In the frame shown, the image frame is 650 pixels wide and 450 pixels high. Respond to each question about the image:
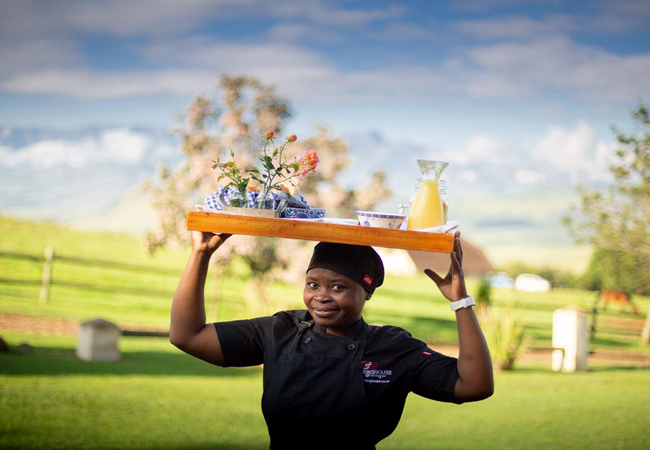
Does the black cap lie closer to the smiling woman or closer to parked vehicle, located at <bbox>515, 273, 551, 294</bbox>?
the smiling woman

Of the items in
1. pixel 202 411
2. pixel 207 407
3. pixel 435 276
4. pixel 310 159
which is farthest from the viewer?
pixel 207 407

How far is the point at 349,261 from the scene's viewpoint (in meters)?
2.29

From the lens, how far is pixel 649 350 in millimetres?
18203

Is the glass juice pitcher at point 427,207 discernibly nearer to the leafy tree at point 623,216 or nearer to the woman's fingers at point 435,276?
the woman's fingers at point 435,276

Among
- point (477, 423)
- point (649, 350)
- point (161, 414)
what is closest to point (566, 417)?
point (477, 423)

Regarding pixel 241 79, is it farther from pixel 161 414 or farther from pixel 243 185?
pixel 243 185

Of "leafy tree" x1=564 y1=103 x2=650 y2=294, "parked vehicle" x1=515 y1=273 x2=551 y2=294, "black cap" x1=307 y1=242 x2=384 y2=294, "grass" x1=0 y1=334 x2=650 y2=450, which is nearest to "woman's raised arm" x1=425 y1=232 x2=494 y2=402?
"black cap" x1=307 y1=242 x2=384 y2=294

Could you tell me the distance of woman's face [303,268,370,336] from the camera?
226cm

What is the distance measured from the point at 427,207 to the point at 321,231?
364mm

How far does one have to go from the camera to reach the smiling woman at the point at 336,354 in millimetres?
→ 2158

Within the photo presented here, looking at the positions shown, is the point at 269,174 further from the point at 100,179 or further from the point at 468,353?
the point at 100,179

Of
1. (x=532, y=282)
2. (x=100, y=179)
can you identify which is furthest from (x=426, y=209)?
(x=100, y=179)

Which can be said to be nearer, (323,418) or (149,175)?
(323,418)

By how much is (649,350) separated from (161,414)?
15231mm
